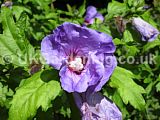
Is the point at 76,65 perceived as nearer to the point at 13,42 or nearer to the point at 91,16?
the point at 13,42

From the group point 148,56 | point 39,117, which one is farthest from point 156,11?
point 39,117

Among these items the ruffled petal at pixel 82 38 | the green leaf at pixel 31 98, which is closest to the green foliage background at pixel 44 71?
the green leaf at pixel 31 98

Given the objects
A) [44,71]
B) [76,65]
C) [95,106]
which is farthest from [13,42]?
[95,106]

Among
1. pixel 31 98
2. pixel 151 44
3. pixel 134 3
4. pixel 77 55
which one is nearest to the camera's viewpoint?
pixel 31 98

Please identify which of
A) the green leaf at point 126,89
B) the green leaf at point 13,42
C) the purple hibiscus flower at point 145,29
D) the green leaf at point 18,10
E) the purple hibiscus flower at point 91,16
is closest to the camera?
the green leaf at point 126,89

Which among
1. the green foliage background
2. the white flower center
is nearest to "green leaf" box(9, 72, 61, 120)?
the green foliage background

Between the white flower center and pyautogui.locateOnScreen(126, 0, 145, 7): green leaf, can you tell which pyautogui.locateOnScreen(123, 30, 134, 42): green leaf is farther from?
the white flower center

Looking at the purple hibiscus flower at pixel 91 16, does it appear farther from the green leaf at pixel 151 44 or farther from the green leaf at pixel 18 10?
the green leaf at pixel 151 44
